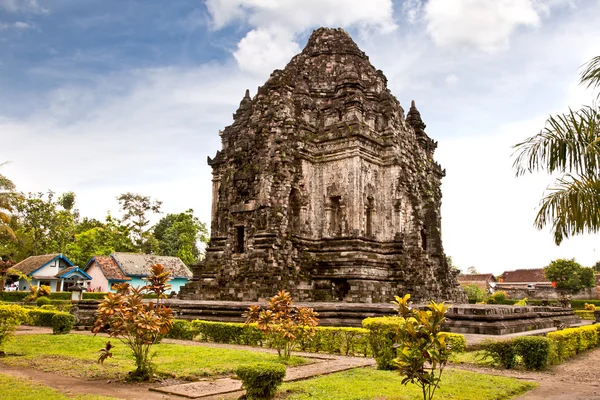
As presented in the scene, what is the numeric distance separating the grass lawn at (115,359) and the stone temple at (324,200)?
6.98m

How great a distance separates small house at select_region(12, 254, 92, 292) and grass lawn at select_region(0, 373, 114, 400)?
37.8 m

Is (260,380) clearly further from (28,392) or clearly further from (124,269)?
(124,269)

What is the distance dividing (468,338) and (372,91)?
44.4 ft

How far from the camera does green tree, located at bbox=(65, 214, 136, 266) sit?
48375mm

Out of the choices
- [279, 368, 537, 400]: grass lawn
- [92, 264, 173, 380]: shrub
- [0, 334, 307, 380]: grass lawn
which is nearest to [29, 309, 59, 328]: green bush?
[0, 334, 307, 380]: grass lawn

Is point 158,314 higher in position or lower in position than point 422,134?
lower

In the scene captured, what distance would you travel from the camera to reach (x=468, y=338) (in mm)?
12914

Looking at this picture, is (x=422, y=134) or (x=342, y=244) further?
(x=422, y=134)

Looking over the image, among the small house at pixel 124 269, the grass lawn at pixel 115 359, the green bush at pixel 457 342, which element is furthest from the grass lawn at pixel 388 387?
the small house at pixel 124 269

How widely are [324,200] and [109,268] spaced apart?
1119 inches

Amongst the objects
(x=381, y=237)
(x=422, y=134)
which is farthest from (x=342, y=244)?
(x=422, y=134)

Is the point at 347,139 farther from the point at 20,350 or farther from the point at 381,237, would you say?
the point at 20,350

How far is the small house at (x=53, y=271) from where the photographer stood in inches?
1693

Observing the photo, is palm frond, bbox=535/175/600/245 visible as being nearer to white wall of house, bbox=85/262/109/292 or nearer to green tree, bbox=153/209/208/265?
white wall of house, bbox=85/262/109/292
